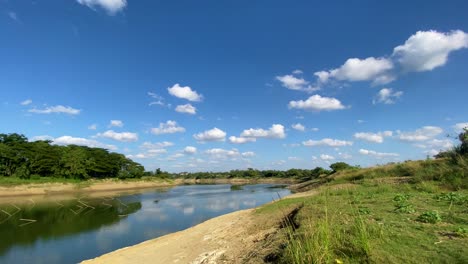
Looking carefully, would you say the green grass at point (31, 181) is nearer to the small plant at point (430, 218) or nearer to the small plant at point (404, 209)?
the small plant at point (404, 209)


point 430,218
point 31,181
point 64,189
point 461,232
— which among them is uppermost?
point 31,181

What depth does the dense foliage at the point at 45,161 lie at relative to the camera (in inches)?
2375

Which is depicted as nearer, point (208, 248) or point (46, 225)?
point (208, 248)

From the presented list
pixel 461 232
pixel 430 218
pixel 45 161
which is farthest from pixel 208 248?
pixel 45 161

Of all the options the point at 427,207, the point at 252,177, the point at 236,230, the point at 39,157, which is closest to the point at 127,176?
the point at 39,157

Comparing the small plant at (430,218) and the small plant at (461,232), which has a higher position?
the small plant at (430,218)

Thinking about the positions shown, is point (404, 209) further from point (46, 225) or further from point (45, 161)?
point (45, 161)

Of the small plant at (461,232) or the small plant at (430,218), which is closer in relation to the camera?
the small plant at (461,232)

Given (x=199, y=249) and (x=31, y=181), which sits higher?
(x=31, y=181)

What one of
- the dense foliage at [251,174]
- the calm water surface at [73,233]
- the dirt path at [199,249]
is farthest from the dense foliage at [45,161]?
the dense foliage at [251,174]

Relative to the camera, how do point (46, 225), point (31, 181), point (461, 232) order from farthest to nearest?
point (31, 181)
point (46, 225)
point (461, 232)

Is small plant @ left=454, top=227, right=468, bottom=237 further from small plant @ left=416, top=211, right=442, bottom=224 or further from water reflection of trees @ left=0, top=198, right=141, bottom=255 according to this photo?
water reflection of trees @ left=0, top=198, right=141, bottom=255

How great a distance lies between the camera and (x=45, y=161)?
6462cm

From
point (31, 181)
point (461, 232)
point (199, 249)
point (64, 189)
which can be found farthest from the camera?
point (64, 189)
